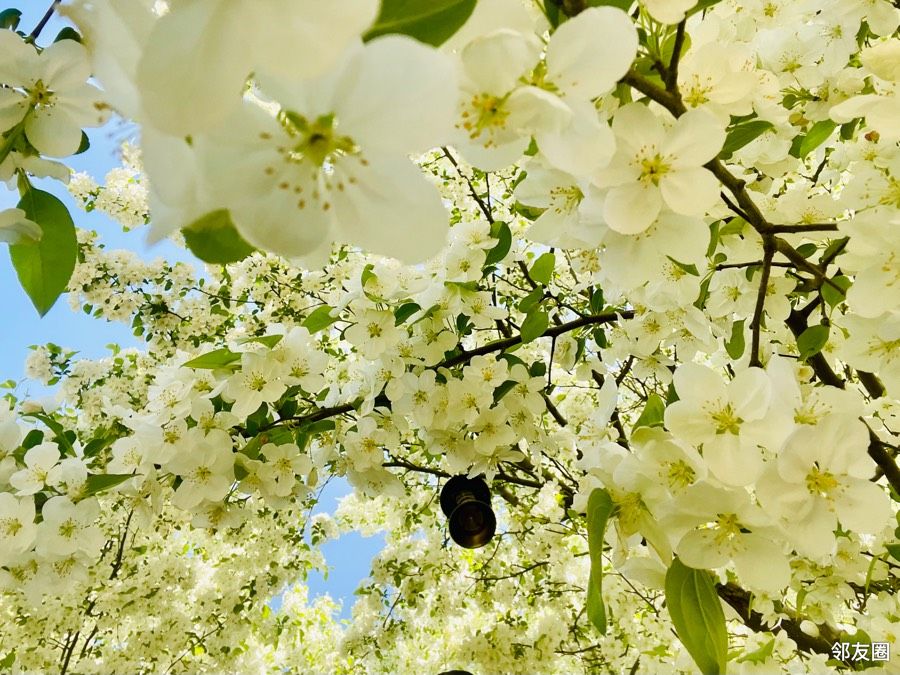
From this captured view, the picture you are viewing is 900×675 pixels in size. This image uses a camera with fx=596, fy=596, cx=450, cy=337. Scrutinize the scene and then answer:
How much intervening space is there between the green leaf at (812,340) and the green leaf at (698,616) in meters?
Result: 0.58

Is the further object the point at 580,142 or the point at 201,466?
the point at 201,466

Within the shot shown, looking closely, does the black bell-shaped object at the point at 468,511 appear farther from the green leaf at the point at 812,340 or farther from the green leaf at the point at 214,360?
the green leaf at the point at 812,340

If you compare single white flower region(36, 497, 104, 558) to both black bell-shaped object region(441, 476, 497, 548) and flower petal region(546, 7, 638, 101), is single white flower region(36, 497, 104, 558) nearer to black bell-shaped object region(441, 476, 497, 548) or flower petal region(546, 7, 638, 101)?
black bell-shaped object region(441, 476, 497, 548)

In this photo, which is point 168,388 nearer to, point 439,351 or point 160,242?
point 439,351

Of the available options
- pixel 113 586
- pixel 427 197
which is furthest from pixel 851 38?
pixel 113 586

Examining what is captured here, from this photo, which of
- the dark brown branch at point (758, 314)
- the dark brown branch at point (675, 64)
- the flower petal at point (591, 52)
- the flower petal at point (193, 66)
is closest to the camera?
Answer: the flower petal at point (193, 66)

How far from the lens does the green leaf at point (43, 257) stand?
71 centimetres

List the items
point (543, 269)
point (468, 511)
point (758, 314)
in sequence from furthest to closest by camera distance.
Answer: point (468, 511) < point (543, 269) < point (758, 314)

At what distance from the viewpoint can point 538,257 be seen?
5.34ft

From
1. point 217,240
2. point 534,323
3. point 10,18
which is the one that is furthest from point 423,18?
point 534,323

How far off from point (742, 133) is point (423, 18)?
0.60 metres

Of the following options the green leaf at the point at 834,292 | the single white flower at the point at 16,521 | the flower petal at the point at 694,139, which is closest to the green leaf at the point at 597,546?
the flower petal at the point at 694,139

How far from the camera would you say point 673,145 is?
611 millimetres

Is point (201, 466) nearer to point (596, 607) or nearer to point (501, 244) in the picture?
point (501, 244)
